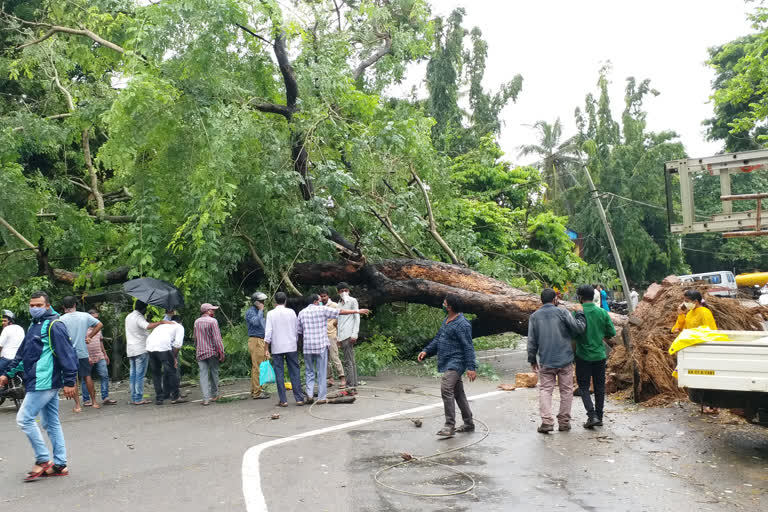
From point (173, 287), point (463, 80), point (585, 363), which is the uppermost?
point (463, 80)

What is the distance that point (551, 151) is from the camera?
5088 cm

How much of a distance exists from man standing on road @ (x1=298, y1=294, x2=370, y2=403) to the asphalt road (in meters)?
0.59

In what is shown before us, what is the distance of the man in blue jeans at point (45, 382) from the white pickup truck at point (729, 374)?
20.3ft

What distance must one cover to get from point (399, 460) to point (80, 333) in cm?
669

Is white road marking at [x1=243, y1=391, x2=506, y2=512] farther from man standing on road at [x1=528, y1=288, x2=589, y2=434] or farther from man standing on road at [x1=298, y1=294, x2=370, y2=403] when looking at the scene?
man standing on road at [x1=528, y1=288, x2=589, y2=434]

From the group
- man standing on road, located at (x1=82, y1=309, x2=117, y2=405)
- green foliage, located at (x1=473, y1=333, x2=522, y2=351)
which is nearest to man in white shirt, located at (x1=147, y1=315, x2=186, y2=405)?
man standing on road, located at (x1=82, y1=309, x2=117, y2=405)

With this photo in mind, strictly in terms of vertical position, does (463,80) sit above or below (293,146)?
above

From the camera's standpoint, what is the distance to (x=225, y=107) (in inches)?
503

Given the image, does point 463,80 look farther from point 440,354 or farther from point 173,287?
point 440,354

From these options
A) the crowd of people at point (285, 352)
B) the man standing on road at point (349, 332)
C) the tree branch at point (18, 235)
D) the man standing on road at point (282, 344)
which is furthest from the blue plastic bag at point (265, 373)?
the tree branch at point (18, 235)

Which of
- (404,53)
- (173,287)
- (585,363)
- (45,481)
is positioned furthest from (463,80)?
(45,481)

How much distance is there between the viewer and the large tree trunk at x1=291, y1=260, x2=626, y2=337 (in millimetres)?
13477

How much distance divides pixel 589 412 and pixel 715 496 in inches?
105

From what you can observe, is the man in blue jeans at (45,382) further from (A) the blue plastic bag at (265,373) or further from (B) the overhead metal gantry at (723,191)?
(B) the overhead metal gantry at (723,191)
